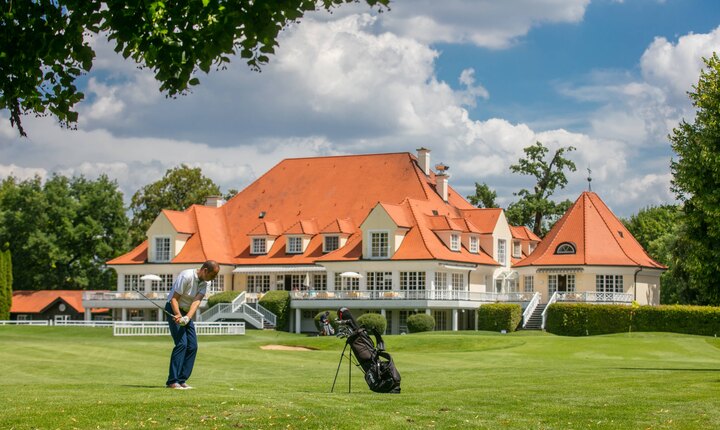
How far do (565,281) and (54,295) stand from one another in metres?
40.5

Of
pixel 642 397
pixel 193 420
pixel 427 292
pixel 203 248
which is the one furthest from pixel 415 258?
pixel 193 420

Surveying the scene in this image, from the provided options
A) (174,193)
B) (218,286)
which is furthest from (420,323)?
(174,193)

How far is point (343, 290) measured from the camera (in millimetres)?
63594

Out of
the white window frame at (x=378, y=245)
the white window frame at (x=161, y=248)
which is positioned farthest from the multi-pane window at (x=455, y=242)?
the white window frame at (x=161, y=248)

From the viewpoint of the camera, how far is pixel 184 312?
53.7 feet

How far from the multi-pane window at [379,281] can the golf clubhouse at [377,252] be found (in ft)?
0.23

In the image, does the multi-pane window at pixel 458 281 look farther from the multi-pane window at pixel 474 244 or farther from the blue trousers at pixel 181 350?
the blue trousers at pixel 181 350

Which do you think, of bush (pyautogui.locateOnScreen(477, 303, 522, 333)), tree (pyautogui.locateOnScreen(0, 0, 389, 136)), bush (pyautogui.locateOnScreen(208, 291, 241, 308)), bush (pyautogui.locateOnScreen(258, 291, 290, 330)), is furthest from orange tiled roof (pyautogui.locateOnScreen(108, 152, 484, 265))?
tree (pyautogui.locateOnScreen(0, 0, 389, 136))

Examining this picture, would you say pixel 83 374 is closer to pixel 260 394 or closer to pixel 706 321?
pixel 260 394

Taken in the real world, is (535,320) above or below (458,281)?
below

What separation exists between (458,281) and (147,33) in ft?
177

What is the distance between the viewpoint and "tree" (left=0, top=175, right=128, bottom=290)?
8288cm

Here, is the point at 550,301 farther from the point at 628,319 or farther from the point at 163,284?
the point at 163,284

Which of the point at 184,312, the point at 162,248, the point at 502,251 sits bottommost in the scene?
the point at 184,312
